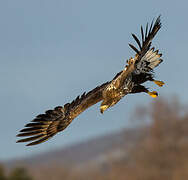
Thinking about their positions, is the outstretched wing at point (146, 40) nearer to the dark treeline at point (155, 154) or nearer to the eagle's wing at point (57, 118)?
the eagle's wing at point (57, 118)

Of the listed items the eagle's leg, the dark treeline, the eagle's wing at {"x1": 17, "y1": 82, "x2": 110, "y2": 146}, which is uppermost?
the dark treeline

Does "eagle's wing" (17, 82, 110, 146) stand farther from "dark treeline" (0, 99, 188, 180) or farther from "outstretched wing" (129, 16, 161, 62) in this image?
"dark treeline" (0, 99, 188, 180)

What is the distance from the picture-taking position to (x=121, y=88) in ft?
39.1

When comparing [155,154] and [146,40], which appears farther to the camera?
[155,154]

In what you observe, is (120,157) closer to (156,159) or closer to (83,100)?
(156,159)

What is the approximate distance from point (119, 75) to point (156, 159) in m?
64.0

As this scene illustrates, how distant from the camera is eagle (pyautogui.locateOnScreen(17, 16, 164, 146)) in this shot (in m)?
11.8

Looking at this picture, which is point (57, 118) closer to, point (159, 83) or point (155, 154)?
point (159, 83)

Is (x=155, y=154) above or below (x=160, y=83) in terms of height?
above

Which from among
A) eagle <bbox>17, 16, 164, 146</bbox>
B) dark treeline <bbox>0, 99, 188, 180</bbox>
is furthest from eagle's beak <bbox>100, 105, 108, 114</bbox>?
dark treeline <bbox>0, 99, 188, 180</bbox>

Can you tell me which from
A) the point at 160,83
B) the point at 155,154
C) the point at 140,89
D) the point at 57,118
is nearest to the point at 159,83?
the point at 160,83

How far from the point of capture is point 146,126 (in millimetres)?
86312

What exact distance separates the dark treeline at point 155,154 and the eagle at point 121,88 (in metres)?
56.1

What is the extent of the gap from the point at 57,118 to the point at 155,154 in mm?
63879
